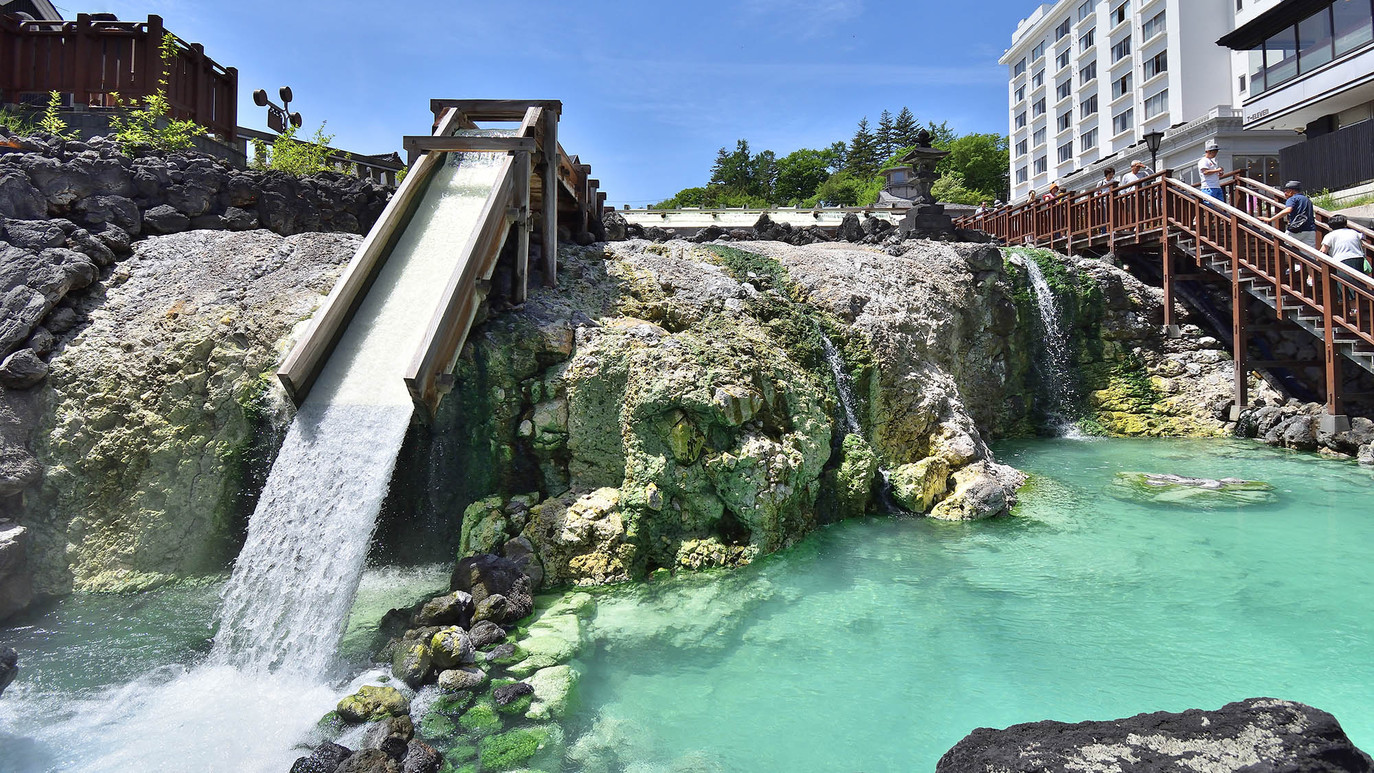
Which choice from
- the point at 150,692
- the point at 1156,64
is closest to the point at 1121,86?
the point at 1156,64

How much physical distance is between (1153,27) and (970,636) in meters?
47.6

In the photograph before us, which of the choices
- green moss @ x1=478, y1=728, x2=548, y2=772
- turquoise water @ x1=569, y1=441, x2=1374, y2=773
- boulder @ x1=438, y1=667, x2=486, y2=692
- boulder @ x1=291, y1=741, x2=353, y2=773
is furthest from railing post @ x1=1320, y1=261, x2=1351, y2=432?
boulder @ x1=291, y1=741, x2=353, y2=773

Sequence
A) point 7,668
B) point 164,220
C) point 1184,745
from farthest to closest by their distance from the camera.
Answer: point 164,220 → point 7,668 → point 1184,745

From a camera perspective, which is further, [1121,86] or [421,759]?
[1121,86]

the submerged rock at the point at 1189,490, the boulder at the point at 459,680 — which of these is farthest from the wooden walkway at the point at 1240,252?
the boulder at the point at 459,680

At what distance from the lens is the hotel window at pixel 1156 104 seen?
132 feet

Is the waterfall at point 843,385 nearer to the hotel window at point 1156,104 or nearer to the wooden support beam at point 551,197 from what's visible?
the wooden support beam at point 551,197

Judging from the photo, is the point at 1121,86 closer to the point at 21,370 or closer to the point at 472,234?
the point at 472,234

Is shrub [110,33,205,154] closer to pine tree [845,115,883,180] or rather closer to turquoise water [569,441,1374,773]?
turquoise water [569,441,1374,773]

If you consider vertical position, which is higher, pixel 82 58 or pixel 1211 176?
pixel 82 58

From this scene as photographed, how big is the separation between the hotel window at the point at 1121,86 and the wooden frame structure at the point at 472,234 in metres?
45.0

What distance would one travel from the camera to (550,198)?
9.66m

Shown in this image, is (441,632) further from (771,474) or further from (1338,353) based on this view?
(1338,353)

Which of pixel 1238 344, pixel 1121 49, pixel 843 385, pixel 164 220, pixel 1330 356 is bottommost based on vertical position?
pixel 843 385
